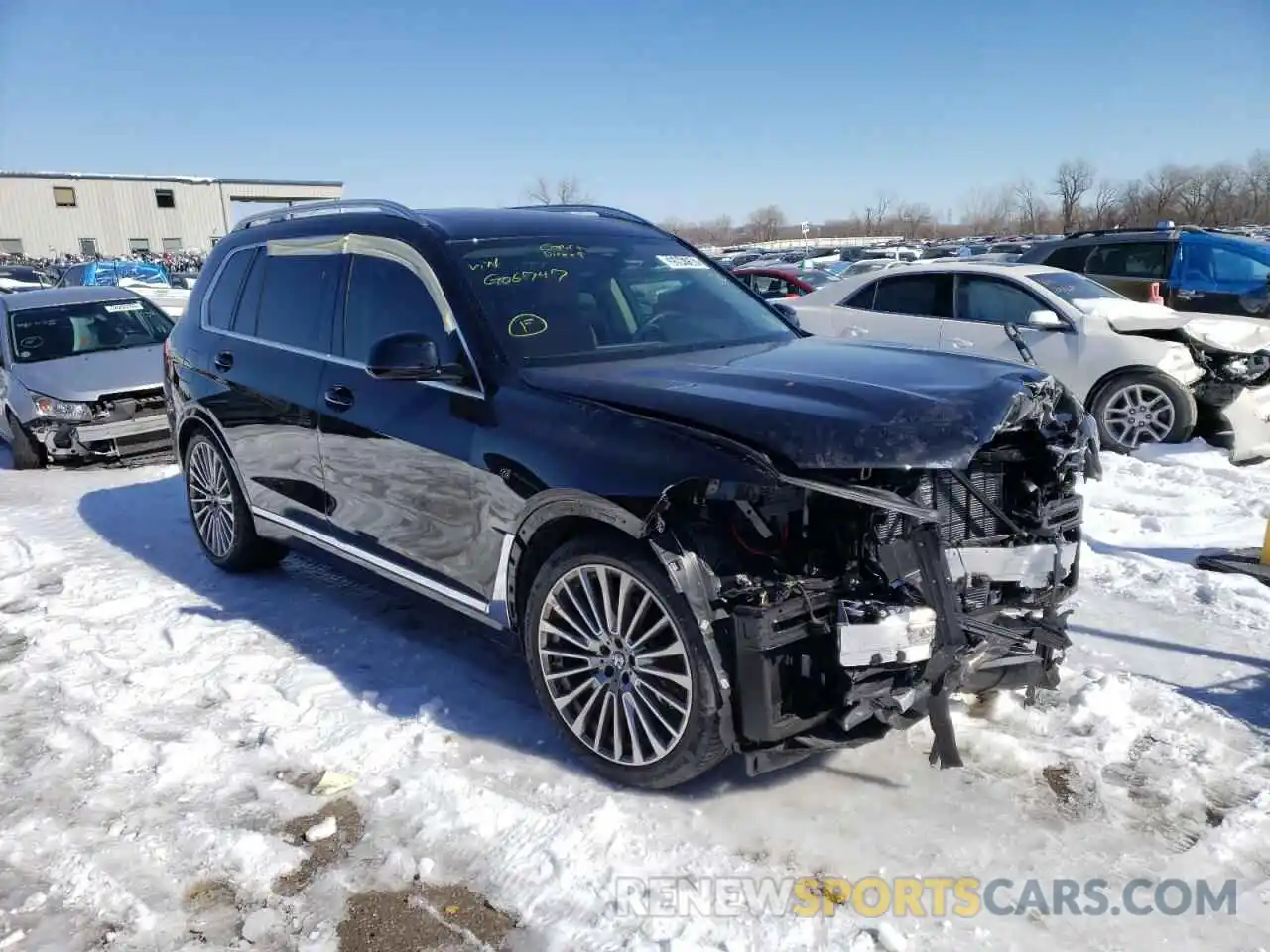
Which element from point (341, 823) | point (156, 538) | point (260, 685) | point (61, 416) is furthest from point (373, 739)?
point (61, 416)

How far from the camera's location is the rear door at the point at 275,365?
186 inches

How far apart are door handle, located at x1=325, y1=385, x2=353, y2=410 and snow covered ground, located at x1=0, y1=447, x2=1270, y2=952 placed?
1168mm

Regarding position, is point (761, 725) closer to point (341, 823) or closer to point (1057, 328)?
point (341, 823)

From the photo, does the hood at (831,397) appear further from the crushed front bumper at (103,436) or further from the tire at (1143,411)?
the crushed front bumper at (103,436)

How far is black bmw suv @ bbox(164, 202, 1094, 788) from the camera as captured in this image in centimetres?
301

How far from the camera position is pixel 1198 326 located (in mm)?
8469

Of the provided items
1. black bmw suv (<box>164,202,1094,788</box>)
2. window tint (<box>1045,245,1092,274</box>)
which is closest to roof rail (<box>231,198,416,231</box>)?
black bmw suv (<box>164,202,1094,788</box>)

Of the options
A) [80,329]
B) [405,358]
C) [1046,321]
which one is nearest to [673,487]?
[405,358]

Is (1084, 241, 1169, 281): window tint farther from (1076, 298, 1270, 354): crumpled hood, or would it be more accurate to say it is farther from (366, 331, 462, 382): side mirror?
(366, 331, 462, 382): side mirror

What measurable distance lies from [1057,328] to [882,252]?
30364 millimetres

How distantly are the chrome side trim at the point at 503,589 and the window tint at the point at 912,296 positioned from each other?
6.71m

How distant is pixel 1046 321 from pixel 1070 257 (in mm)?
4255

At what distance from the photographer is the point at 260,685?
4.37 meters

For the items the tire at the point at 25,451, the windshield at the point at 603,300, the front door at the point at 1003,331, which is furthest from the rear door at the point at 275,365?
the front door at the point at 1003,331
